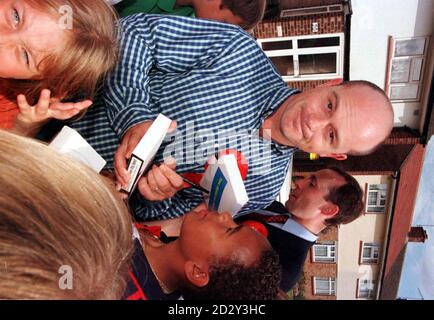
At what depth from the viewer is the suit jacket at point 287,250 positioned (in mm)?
1697

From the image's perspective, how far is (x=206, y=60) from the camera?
52.8 inches

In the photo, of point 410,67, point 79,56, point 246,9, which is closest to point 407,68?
point 410,67

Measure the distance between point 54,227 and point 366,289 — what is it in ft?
15.8

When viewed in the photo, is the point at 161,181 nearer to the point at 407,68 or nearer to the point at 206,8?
the point at 206,8

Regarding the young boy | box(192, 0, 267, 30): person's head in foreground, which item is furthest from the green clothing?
box(192, 0, 267, 30): person's head in foreground

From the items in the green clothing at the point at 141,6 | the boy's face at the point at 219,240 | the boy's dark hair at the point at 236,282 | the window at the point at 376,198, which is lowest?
the window at the point at 376,198

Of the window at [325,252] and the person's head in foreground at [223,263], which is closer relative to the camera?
the person's head in foreground at [223,263]

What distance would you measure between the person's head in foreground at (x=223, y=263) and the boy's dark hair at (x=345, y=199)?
3.41 feet

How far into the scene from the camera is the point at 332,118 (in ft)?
4.56

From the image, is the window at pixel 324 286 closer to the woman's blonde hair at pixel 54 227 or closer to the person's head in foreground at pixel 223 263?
the person's head in foreground at pixel 223 263

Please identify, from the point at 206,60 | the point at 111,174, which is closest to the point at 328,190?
the point at 206,60

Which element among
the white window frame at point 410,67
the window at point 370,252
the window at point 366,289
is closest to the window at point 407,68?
the white window frame at point 410,67
